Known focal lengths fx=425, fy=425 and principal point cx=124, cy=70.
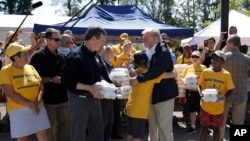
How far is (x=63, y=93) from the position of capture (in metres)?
6.22

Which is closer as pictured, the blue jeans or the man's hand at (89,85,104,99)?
the man's hand at (89,85,104,99)

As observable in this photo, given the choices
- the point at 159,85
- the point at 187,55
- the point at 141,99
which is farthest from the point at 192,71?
the point at 141,99

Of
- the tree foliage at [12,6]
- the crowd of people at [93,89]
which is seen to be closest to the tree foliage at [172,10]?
the tree foliage at [12,6]

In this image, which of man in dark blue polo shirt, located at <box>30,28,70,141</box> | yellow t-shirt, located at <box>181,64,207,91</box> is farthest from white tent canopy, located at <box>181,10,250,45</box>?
man in dark blue polo shirt, located at <box>30,28,70,141</box>

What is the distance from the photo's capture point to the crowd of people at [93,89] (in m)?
4.73

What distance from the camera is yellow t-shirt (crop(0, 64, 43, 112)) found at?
5.31 metres

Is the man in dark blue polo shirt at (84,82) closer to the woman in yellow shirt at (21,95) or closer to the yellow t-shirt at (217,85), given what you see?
the woman in yellow shirt at (21,95)

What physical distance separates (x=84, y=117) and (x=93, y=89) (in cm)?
35

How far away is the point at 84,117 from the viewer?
186 inches

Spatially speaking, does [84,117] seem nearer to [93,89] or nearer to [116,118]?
[93,89]

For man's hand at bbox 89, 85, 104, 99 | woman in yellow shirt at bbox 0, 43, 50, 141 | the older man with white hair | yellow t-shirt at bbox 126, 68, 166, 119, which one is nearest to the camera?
man's hand at bbox 89, 85, 104, 99

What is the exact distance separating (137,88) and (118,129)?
258 cm

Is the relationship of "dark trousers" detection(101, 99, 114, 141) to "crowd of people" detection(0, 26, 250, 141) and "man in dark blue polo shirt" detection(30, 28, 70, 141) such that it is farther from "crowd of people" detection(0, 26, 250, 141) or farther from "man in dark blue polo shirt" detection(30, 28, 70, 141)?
"man in dark blue polo shirt" detection(30, 28, 70, 141)

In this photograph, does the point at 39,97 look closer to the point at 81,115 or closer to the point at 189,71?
the point at 81,115
